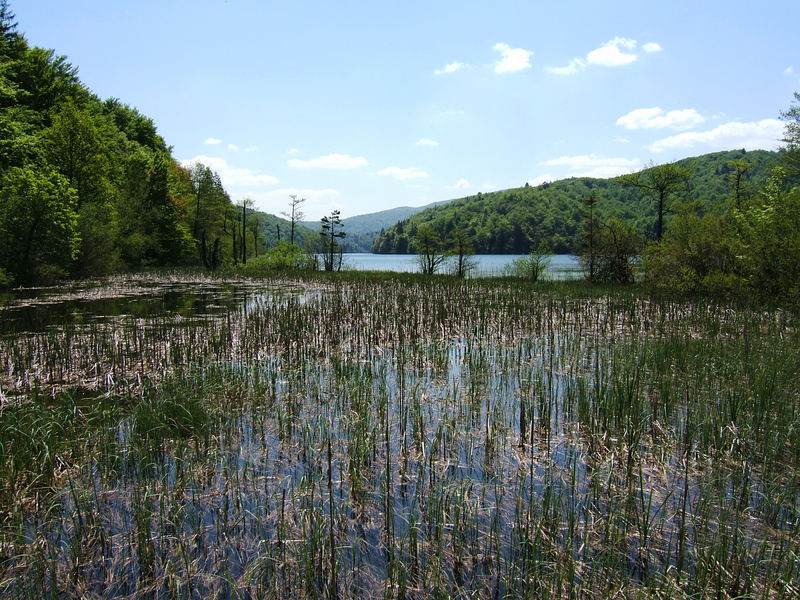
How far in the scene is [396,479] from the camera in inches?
157

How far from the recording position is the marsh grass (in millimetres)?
2777

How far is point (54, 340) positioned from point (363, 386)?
6.59 metres

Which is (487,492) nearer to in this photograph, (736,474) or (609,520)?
(609,520)

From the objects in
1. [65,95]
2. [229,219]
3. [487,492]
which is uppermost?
[65,95]

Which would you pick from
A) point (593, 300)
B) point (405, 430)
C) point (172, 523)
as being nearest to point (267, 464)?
point (172, 523)

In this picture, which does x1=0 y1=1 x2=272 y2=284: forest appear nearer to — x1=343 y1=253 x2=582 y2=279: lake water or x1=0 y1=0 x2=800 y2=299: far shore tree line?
x1=0 y1=0 x2=800 y2=299: far shore tree line

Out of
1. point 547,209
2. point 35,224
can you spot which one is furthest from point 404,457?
point 547,209

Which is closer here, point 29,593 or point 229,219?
point 29,593

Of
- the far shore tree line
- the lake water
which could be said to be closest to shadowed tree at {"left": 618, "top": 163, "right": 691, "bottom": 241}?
the far shore tree line

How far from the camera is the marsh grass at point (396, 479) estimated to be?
9.11 feet

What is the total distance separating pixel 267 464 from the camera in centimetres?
Result: 424

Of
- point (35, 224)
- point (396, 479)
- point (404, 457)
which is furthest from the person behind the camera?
point (35, 224)

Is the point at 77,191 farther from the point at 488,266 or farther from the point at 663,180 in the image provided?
the point at 488,266

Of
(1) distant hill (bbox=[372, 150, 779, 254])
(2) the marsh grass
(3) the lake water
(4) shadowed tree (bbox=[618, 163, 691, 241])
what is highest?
(1) distant hill (bbox=[372, 150, 779, 254])
